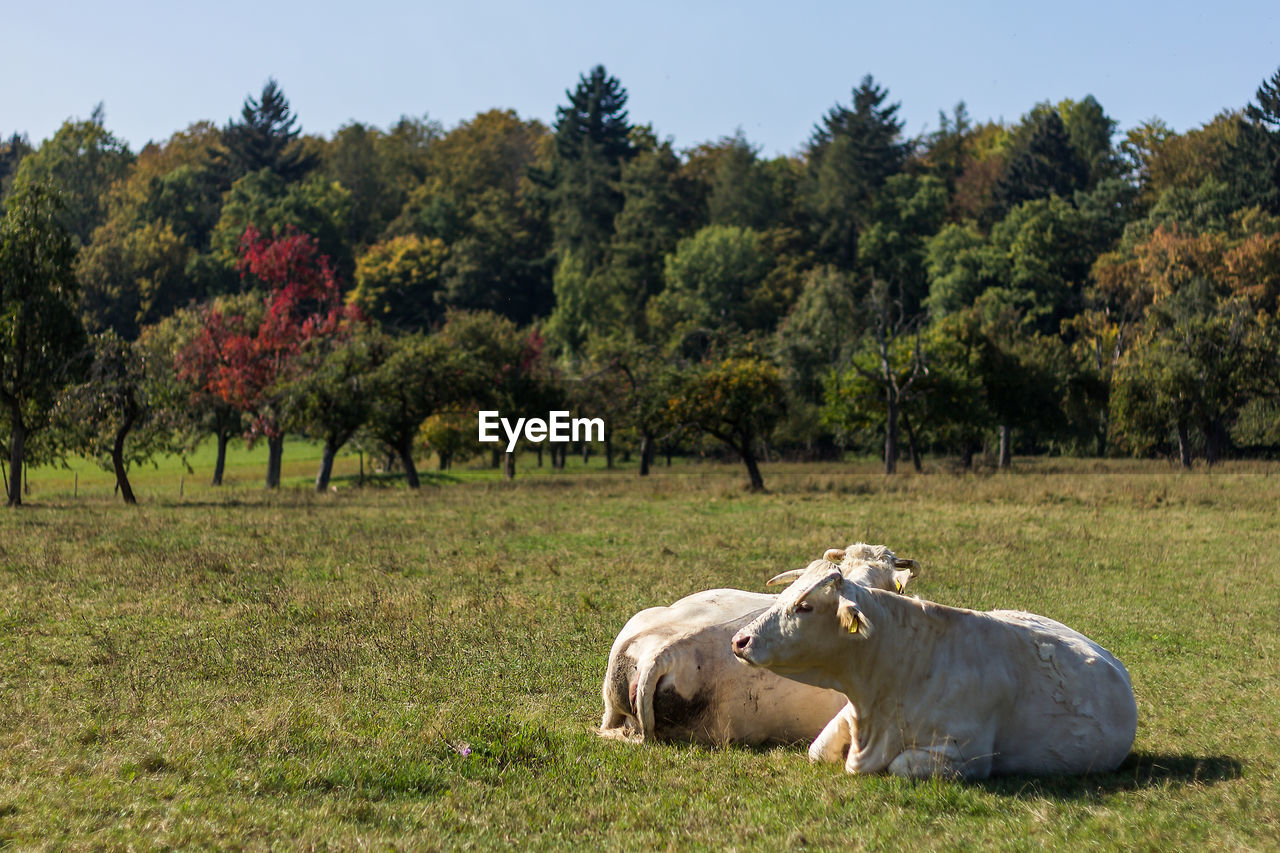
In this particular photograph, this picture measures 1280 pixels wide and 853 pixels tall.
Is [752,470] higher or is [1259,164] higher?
[1259,164]

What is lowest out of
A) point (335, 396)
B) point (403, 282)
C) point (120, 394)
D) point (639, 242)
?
point (120, 394)

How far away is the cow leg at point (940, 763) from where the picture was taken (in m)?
6.77

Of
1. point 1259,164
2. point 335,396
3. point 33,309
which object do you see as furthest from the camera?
point 1259,164

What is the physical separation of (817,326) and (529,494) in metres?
42.0

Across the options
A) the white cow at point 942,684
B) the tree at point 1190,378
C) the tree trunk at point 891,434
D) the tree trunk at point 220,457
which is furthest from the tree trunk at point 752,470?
the white cow at point 942,684

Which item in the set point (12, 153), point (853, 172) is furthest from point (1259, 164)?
point (12, 153)

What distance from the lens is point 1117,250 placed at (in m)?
79.6

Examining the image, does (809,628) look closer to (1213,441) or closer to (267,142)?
(1213,441)

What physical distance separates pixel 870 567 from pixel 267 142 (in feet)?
387

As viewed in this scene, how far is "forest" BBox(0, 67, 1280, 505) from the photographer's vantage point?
40.3 m

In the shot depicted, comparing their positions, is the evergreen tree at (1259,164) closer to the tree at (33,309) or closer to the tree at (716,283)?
the tree at (716,283)

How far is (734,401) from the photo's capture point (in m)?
38.9

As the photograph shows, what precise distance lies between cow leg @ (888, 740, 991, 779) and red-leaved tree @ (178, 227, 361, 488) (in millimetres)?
37301

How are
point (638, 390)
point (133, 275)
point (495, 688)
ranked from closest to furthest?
point (495, 688) → point (638, 390) → point (133, 275)
